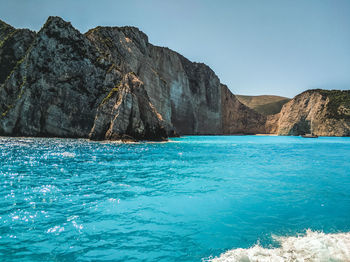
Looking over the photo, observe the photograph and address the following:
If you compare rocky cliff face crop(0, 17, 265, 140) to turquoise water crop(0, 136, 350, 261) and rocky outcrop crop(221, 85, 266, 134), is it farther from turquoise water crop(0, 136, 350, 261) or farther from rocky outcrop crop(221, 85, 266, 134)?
rocky outcrop crop(221, 85, 266, 134)

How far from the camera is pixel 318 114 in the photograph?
3893 inches

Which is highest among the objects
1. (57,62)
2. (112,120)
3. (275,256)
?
(57,62)

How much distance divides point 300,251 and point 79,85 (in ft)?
174

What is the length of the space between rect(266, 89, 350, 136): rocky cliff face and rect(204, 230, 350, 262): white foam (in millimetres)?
107949

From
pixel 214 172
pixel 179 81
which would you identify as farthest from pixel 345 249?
pixel 179 81

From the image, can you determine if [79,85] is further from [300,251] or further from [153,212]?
[300,251]

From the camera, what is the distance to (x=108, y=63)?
2046 inches

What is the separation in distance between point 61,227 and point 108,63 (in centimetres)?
5091

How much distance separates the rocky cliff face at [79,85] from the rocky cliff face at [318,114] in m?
67.9

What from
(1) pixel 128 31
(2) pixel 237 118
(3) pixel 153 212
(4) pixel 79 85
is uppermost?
(1) pixel 128 31

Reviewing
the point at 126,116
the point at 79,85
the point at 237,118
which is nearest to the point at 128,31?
the point at 79,85

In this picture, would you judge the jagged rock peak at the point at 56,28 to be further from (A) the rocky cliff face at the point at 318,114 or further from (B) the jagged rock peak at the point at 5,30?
(A) the rocky cliff face at the point at 318,114

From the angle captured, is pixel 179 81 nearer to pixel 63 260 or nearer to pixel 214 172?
pixel 214 172

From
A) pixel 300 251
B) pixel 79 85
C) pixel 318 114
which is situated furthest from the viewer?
pixel 318 114
